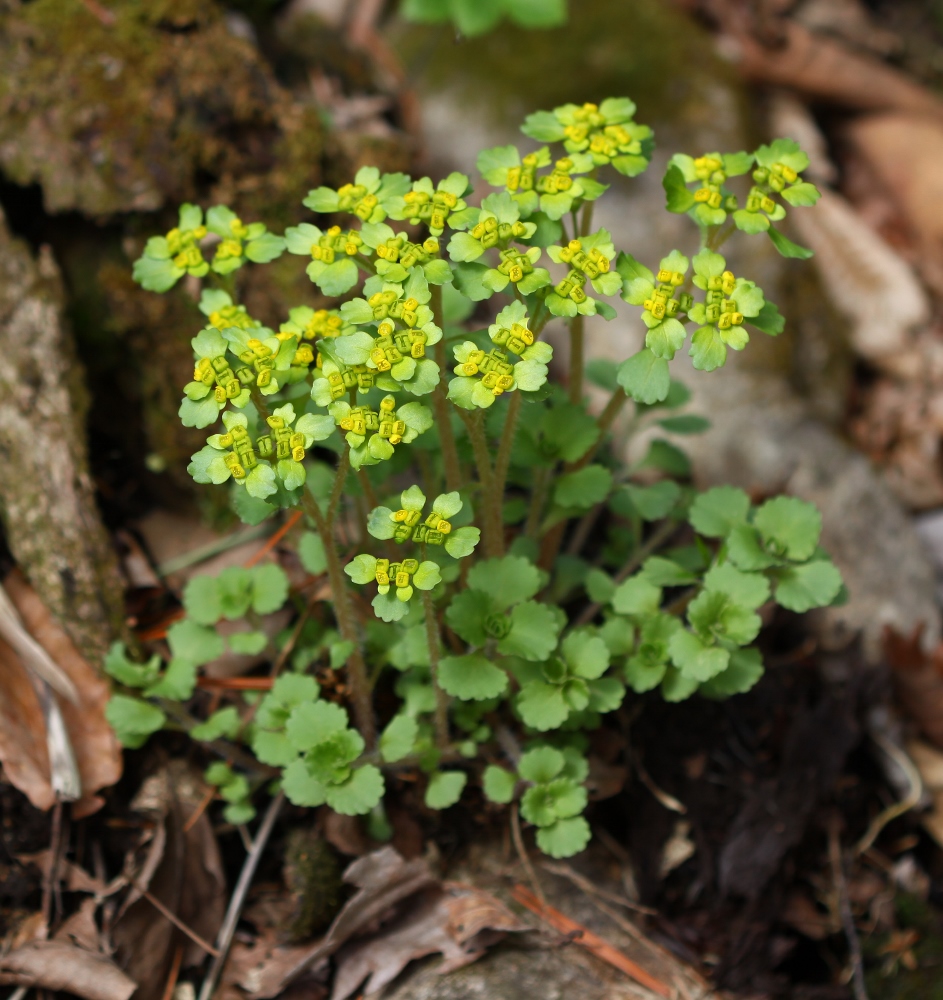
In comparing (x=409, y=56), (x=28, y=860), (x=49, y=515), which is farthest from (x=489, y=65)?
(x=28, y=860)

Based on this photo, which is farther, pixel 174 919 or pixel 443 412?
pixel 174 919

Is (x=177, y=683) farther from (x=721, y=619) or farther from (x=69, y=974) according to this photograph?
(x=721, y=619)

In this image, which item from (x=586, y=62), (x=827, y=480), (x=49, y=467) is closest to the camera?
(x=49, y=467)

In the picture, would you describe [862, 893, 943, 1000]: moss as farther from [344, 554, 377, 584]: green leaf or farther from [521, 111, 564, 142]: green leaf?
[521, 111, 564, 142]: green leaf

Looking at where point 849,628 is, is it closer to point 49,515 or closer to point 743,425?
point 743,425

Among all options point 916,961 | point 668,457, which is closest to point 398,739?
point 668,457

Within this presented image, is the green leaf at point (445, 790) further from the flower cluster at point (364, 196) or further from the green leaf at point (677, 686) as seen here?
the flower cluster at point (364, 196)

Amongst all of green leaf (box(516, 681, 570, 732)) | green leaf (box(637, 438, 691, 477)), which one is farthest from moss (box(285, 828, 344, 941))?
green leaf (box(637, 438, 691, 477))
